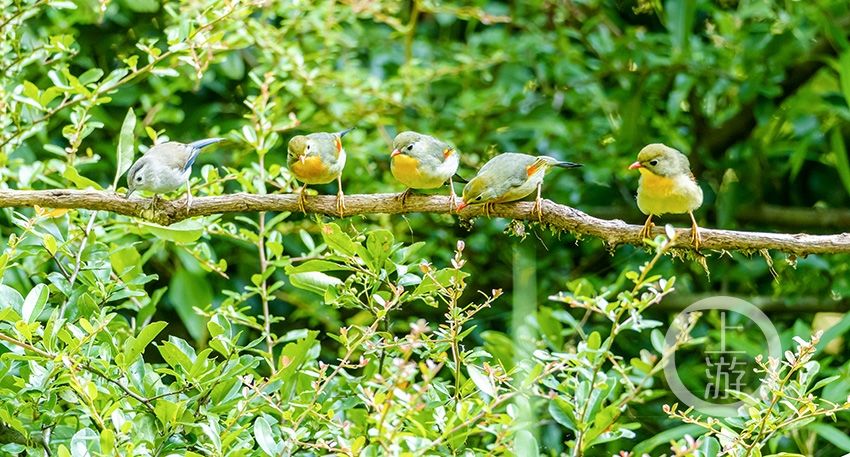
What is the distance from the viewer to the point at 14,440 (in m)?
2.14

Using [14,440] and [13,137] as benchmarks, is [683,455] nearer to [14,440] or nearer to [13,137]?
[14,440]

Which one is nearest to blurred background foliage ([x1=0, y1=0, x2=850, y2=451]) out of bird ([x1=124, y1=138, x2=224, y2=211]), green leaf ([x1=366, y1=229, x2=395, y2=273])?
bird ([x1=124, y1=138, x2=224, y2=211])

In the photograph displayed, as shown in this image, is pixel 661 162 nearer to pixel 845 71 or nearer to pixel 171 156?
pixel 171 156

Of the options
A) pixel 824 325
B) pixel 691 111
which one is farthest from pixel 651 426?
pixel 691 111

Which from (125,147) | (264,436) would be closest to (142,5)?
(125,147)

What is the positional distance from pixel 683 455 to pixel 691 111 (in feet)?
10.0

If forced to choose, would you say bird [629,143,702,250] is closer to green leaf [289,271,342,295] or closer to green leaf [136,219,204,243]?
green leaf [289,271,342,295]

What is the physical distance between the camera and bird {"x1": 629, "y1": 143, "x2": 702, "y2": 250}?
244 cm

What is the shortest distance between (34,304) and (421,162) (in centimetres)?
100

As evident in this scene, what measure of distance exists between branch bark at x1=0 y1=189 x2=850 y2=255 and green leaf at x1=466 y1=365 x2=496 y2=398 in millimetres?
429

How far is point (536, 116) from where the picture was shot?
4.28 metres

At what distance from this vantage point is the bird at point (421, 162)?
2.58m

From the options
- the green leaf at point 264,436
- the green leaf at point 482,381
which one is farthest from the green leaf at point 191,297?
the green leaf at point 482,381

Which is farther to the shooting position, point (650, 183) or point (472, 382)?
point (650, 183)
